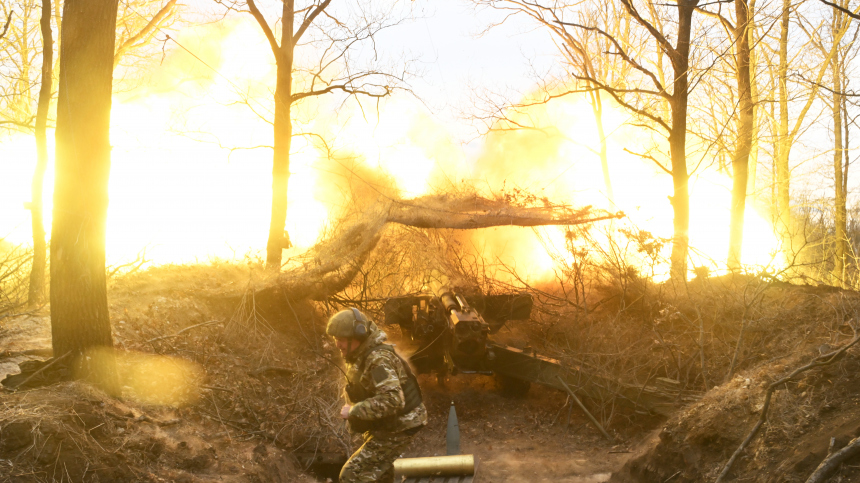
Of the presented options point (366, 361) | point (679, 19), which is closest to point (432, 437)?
point (366, 361)

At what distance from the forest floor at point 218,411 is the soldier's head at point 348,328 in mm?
2254

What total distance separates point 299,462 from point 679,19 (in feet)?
38.8

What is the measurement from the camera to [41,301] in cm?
989

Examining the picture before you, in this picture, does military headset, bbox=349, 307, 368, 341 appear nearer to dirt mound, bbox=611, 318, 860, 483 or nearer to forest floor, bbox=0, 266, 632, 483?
forest floor, bbox=0, 266, 632, 483

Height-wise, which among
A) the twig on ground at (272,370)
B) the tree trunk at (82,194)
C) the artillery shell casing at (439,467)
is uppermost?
the tree trunk at (82,194)

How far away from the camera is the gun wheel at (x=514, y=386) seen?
10.2 meters

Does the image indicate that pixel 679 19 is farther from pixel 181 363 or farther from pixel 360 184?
pixel 181 363

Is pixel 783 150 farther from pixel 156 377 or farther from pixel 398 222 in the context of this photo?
pixel 156 377

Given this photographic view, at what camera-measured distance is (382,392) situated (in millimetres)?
5008

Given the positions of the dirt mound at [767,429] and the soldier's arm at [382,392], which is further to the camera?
the soldier's arm at [382,392]

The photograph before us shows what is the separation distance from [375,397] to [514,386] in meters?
5.73

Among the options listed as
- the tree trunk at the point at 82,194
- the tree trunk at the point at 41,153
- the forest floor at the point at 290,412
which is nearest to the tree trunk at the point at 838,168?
the forest floor at the point at 290,412

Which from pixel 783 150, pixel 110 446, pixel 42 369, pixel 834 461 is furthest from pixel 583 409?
pixel 783 150

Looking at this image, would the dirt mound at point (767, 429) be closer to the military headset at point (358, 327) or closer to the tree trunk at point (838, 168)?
the military headset at point (358, 327)
